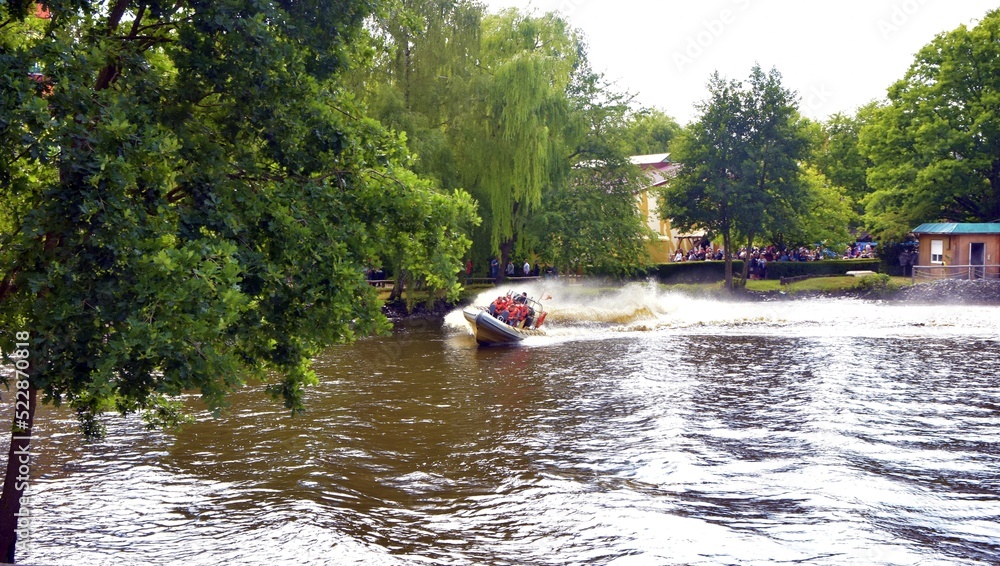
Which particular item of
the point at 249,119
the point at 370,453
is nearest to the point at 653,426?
the point at 370,453

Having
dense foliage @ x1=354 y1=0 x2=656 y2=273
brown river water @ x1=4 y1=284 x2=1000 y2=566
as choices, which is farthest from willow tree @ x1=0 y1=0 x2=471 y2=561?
dense foliage @ x1=354 y1=0 x2=656 y2=273

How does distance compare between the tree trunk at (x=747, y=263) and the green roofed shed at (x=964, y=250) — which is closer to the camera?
the green roofed shed at (x=964, y=250)

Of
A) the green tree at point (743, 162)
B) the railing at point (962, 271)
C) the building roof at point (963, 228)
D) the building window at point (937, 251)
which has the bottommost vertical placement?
the railing at point (962, 271)

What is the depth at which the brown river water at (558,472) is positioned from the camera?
11.1m

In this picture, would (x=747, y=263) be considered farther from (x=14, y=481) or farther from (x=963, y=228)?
(x=14, y=481)

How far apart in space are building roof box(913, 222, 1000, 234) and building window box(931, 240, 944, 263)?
667 millimetres

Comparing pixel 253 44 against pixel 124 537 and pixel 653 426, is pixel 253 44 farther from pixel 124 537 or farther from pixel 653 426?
pixel 653 426

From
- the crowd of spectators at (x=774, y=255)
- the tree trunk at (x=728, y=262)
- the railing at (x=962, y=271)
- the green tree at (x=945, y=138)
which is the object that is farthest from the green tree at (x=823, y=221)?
the railing at (x=962, y=271)

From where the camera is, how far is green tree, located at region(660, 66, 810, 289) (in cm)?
5100

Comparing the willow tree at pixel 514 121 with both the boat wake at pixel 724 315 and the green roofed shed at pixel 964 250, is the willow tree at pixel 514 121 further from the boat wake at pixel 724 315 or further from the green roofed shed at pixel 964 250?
the green roofed shed at pixel 964 250

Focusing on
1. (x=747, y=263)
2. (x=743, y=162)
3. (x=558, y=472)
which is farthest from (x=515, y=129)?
(x=558, y=472)

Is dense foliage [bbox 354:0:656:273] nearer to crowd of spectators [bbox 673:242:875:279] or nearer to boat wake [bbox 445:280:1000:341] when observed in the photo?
boat wake [bbox 445:280:1000:341]

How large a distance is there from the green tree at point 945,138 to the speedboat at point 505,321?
82.7 ft

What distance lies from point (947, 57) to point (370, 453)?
147ft
